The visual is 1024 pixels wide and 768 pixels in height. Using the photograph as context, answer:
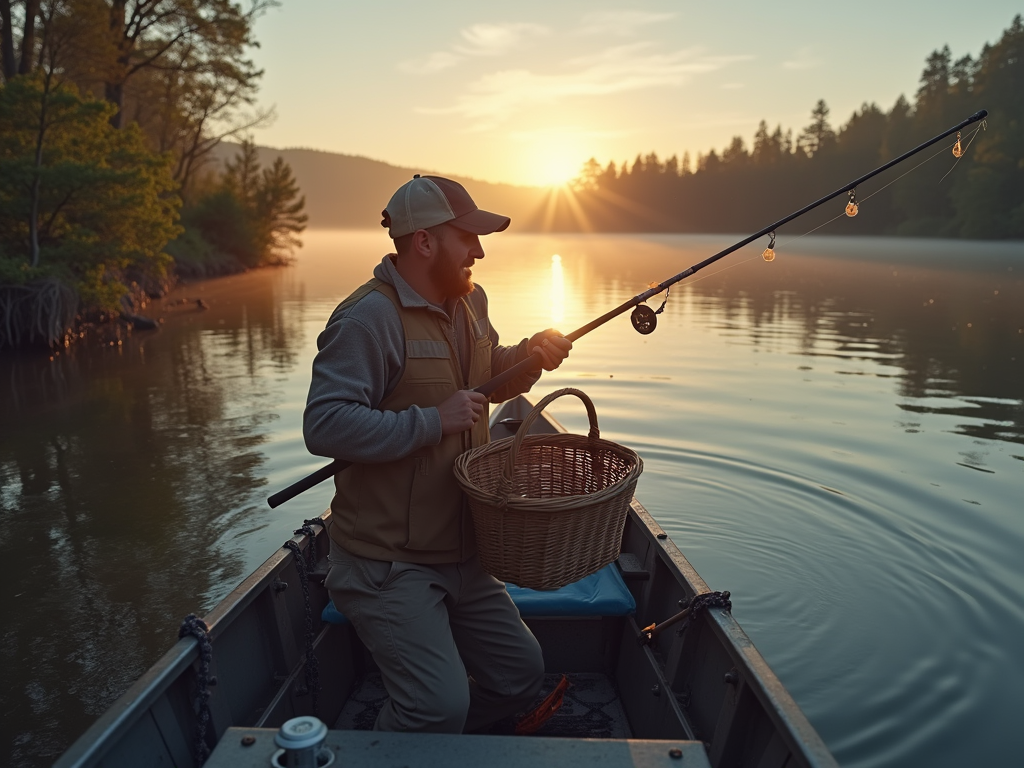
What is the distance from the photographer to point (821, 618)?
5.37 meters

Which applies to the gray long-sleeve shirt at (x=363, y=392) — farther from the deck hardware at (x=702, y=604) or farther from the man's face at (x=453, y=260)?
the deck hardware at (x=702, y=604)

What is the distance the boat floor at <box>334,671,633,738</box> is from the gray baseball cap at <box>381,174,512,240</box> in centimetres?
210

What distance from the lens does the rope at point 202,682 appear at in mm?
2801

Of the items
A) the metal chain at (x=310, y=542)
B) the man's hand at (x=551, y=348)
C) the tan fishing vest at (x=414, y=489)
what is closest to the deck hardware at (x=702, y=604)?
the tan fishing vest at (x=414, y=489)

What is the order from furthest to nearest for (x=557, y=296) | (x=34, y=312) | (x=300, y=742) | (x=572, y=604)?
(x=557, y=296), (x=34, y=312), (x=572, y=604), (x=300, y=742)

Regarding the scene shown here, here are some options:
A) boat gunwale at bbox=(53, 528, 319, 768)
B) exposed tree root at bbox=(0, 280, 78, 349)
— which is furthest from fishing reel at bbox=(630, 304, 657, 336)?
exposed tree root at bbox=(0, 280, 78, 349)

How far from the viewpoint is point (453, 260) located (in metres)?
2.99

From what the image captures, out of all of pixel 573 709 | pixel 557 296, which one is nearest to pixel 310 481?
pixel 573 709

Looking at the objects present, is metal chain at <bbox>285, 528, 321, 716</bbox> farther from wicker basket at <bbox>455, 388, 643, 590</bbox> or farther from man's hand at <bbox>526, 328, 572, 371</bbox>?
man's hand at <bbox>526, 328, 572, 371</bbox>

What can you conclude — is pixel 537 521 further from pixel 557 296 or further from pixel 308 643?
pixel 557 296

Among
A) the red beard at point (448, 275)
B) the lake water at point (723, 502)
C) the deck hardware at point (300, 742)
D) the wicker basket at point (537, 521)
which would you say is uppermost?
the red beard at point (448, 275)

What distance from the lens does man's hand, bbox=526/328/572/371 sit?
10.6 ft

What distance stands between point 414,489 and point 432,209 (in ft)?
3.29

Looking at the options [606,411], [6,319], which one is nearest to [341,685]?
[606,411]
